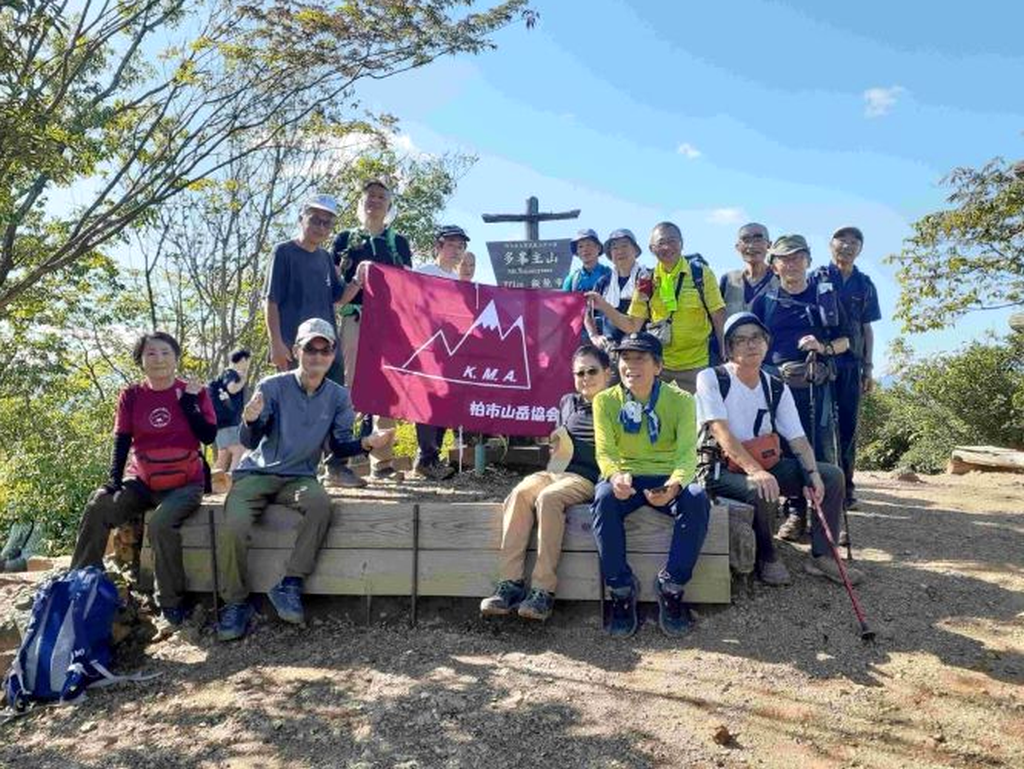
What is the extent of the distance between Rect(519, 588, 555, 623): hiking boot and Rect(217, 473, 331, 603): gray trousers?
4.10 ft

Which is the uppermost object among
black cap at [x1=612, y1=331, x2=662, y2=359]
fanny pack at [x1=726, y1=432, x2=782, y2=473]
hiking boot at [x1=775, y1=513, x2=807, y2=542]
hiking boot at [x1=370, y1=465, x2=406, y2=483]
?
black cap at [x1=612, y1=331, x2=662, y2=359]

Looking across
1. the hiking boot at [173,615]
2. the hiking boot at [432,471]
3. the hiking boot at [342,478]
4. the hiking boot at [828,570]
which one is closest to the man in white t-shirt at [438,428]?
the hiking boot at [432,471]

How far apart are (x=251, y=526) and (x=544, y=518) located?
1.71 m

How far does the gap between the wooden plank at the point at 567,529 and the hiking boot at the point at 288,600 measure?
74 cm

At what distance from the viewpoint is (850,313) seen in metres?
5.72

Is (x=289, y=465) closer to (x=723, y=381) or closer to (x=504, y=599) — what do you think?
(x=504, y=599)

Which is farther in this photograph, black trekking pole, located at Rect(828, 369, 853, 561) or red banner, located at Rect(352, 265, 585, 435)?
red banner, located at Rect(352, 265, 585, 435)

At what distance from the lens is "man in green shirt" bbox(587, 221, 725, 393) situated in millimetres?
5543

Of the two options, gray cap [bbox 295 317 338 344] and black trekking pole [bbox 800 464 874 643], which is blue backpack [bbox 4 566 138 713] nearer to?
gray cap [bbox 295 317 338 344]

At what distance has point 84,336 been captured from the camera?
17.3 meters

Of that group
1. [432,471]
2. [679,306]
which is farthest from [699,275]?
[432,471]

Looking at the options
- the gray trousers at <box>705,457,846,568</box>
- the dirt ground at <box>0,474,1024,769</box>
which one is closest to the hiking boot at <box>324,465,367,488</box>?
the dirt ground at <box>0,474,1024,769</box>

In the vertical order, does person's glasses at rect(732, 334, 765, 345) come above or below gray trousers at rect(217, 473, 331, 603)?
above

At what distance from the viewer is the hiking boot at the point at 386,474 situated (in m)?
6.04
